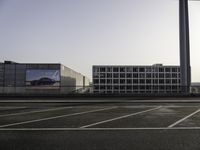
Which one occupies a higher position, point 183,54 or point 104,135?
point 183,54

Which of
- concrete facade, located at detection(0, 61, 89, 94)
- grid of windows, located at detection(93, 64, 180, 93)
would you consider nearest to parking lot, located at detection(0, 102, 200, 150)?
concrete facade, located at detection(0, 61, 89, 94)

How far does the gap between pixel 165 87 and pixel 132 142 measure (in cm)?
13063

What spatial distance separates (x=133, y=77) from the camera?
5212 inches

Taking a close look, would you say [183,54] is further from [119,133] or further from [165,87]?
[165,87]

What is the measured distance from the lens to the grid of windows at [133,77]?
130m

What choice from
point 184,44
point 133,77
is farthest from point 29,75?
point 184,44

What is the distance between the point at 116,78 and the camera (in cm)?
13112

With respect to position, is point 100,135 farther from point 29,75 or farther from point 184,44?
point 29,75

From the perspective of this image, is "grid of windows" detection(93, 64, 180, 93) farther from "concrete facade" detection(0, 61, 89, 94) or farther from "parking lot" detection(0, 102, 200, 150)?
"parking lot" detection(0, 102, 200, 150)

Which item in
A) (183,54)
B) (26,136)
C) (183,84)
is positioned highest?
(183,54)

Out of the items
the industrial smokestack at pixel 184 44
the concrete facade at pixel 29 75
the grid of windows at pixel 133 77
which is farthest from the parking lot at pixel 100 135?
the grid of windows at pixel 133 77

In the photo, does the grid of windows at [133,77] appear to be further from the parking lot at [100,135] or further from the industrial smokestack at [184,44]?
the parking lot at [100,135]

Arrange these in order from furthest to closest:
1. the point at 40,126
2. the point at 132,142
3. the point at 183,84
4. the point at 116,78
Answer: the point at 116,78 < the point at 183,84 < the point at 40,126 < the point at 132,142

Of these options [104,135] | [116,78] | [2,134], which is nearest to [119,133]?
[104,135]
